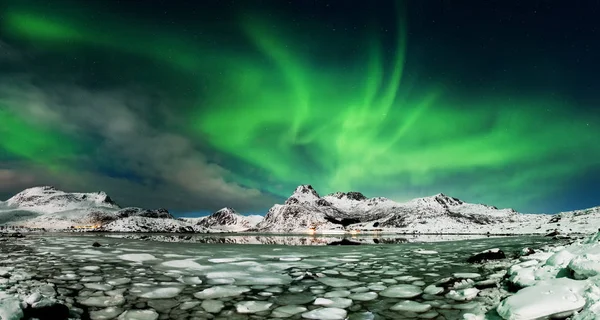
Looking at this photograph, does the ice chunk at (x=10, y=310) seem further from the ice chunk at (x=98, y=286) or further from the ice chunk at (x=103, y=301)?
the ice chunk at (x=98, y=286)

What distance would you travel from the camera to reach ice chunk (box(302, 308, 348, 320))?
3820 millimetres

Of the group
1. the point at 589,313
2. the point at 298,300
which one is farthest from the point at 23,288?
the point at 589,313

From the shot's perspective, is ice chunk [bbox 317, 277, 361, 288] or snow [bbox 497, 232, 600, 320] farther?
ice chunk [bbox 317, 277, 361, 288]

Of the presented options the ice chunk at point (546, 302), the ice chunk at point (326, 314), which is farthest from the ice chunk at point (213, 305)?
the ice chunk at point (546, 302)

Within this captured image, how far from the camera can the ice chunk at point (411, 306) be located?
4.07m

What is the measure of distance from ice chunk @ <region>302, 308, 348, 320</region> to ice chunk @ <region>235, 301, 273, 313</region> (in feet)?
1.92

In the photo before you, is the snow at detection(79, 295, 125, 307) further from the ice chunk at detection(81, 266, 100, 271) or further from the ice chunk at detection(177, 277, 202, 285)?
the ice chunk at detection(81, 266, 100, 271)

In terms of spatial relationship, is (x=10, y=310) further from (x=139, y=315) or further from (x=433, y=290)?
(x=433, y=290)

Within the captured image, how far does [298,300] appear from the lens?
15.1 ft

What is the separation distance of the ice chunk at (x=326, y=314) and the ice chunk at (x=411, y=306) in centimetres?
70

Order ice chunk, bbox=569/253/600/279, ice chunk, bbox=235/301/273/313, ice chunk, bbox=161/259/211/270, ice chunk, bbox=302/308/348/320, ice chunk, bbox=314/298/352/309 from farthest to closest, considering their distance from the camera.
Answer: ice chunk, bbox=161/259/211/270
ice chunk, bbox=314/298/352/309
ice chunk, bbox=235/301/273/313
ice chunk, bbox=302/308/348/320
ice chunk, bbox=569/253/600/279

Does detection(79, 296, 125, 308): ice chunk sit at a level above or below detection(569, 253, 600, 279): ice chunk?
below

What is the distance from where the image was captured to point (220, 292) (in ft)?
16.1

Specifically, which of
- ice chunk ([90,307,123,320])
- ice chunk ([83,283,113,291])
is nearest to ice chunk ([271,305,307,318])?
ice chunk ([90,307,123,320])
